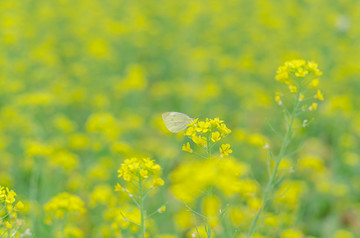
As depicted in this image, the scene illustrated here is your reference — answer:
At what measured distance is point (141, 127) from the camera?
18.6 ft

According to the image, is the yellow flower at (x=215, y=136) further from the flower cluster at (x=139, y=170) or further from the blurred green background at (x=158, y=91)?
the blurred green background at (x=158, y=91)

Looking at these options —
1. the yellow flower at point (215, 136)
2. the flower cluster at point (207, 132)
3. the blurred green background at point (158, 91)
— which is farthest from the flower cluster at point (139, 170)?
the blurred green background at point (158, 91)

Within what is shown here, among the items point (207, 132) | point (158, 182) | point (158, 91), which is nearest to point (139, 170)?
point (158, 182)

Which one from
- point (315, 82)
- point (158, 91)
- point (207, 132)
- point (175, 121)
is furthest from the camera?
point (158, 91)

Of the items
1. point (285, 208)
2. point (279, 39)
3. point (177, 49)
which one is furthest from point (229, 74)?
point (285, 208)

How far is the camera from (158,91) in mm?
6430

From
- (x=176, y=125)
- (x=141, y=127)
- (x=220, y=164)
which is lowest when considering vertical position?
(x=141, y=127)

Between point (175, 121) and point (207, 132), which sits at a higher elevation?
point (207, 132)

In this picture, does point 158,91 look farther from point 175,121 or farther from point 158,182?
point 158,182

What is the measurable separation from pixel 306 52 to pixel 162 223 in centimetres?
469

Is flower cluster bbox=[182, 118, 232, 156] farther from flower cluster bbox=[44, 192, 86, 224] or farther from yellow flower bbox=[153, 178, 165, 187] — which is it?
flower cluster bbox=[44, 192, 86, 224]

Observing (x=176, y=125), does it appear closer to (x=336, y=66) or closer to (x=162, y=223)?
(x=162, y=223)

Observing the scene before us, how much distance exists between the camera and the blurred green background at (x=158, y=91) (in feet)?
14.2

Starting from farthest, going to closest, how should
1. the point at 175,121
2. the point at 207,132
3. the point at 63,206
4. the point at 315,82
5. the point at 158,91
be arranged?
1. the point at 158,91
2. the point at 63,206
3. the point at 315,82
4. the point at 175,121
5. the point at 207,132
